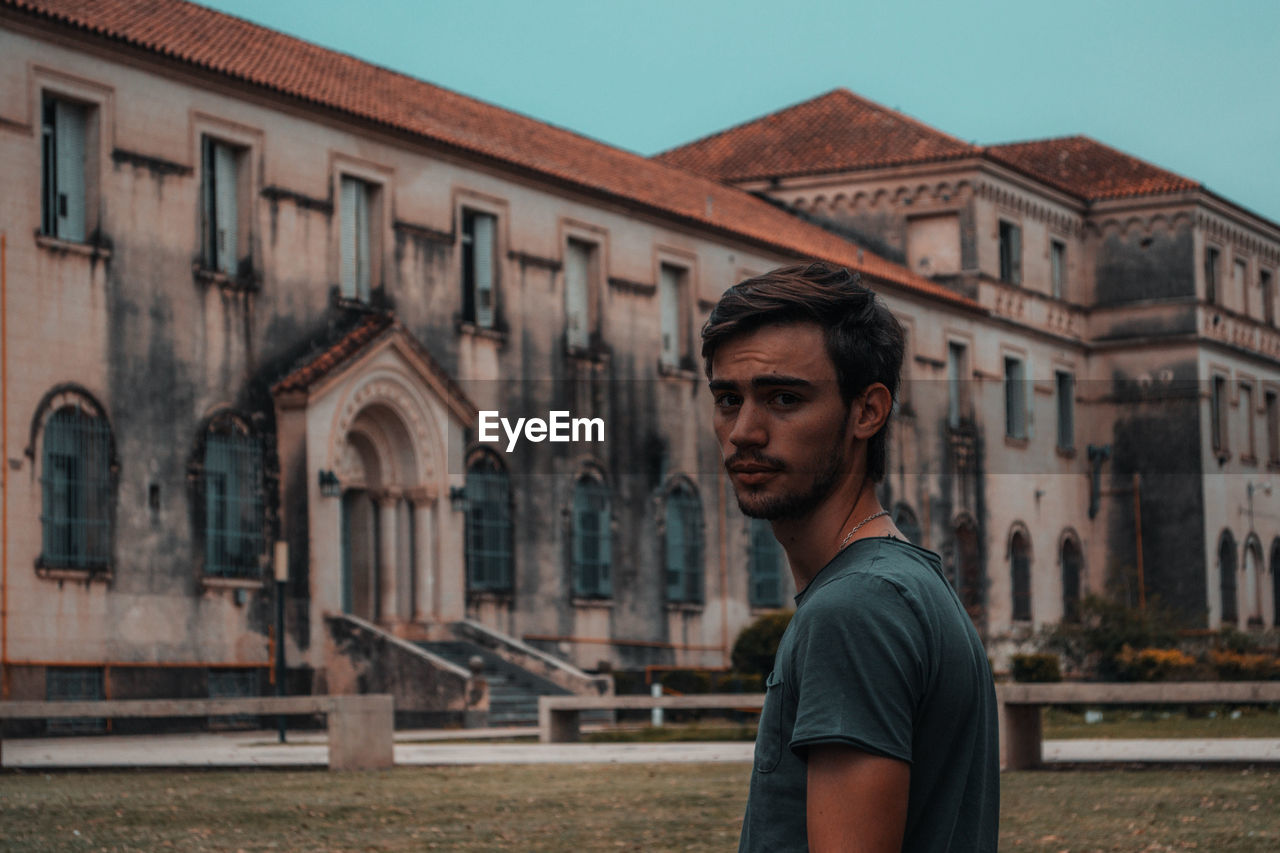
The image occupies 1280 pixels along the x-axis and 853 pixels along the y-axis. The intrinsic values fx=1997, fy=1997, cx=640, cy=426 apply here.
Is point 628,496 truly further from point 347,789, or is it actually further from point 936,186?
point 347,789

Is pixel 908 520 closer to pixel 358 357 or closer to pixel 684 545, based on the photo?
pixel 684 545

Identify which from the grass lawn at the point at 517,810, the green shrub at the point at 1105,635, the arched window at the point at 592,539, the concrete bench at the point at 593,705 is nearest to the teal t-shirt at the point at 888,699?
the grass lawn at the point at 517,810

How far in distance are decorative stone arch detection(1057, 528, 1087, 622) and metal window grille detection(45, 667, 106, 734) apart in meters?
36.7

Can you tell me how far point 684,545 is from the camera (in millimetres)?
42219

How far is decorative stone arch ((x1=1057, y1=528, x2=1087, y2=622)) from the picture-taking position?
59.0m

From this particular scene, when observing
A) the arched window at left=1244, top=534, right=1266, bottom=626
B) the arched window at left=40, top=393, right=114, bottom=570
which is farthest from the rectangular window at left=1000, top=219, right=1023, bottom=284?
the arched window at left=40, top=393, right=114, bottom=570

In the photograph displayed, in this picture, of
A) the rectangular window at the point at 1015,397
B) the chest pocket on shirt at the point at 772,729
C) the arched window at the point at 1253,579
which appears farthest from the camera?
the arched window at the point at 1253,579

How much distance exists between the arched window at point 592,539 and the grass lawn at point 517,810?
21325mm

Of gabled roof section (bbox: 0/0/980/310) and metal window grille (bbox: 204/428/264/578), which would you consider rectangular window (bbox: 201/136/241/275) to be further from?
metal window grille (bbox: 204/428/264/578)

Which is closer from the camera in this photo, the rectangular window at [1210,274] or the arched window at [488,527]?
the arched window at [488,527]

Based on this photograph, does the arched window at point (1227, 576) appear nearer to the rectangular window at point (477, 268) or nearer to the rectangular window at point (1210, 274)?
the rectangular window at point (1210, 274)

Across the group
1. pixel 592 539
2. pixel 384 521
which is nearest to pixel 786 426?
pixel 384 521

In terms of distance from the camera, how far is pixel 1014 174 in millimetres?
57312

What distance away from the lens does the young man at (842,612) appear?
8.73 ft
